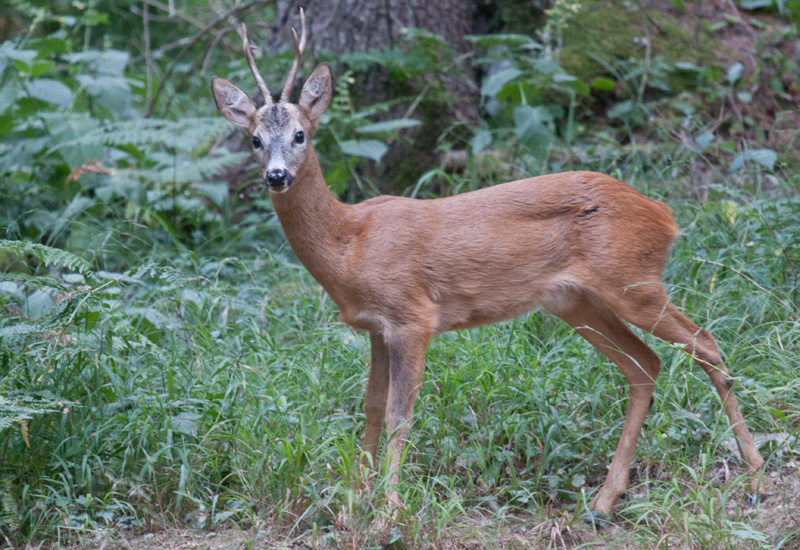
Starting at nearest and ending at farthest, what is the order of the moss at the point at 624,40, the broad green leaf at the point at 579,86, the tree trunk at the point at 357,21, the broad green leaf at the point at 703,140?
the broad green leaf at the point at 703,140 < the broad green leaf at the point at 579,86 < the tree trunk at the point at 357,21 < the moss at the point at 624,40

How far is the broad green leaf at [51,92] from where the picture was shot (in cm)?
672

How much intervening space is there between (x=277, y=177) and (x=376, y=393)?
3.82 feet

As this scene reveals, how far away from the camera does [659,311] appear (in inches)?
150

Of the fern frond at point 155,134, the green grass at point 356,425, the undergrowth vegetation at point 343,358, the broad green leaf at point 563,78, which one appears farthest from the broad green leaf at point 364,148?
the green grass at point 356,425

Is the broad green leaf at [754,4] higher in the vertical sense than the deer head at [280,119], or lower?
lower

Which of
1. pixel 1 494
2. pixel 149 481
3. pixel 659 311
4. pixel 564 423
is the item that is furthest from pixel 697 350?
pixel 1 494

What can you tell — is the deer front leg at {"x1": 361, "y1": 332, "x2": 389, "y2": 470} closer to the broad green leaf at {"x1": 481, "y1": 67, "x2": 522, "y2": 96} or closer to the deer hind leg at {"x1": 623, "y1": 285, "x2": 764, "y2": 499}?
the deer hind leg at {"x1": 623, "y1": 285, "x2": 764, "y2": 499}

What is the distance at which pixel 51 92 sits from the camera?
22.2 ft

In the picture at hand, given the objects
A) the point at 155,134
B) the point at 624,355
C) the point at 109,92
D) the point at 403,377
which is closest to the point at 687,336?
the point at 624,355

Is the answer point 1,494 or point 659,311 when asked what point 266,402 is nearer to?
point 1,494

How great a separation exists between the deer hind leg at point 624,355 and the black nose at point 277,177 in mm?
1513

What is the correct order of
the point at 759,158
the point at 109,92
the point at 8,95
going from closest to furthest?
the point at 759,158, the point at 8,95, the point at 109,92

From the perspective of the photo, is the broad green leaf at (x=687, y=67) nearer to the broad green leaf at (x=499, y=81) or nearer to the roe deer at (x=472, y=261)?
the broad green leaf at (x=499, y=81)

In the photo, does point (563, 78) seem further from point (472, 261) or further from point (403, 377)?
point (403, 377)
